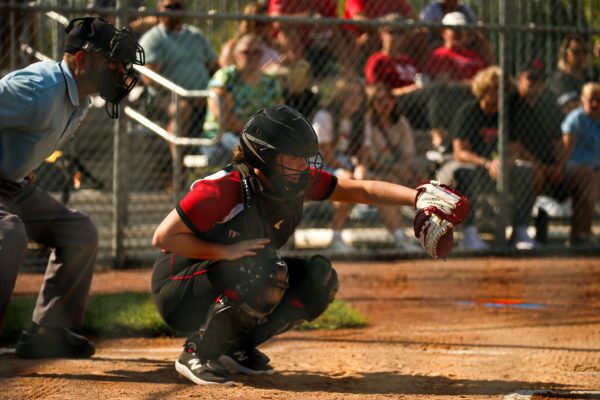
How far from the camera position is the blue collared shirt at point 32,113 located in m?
4.63

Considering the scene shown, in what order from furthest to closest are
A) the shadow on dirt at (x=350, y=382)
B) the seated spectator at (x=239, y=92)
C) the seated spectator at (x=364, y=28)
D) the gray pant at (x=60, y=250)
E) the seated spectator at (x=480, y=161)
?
1. the seated spectator at (x=364, y=28)
2. the seated spectator at (x=480, y=161)
3. the seated spectator at (x=239, y=92)
4. the gray pant at (x=60, y=250)
5. the shadow on dirt at (x=350, y=382)

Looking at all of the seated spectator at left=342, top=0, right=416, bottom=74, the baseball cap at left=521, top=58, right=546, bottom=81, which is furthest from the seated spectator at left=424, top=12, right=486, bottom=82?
the baseball cap at left=521, top=58, right=546, bottom=81

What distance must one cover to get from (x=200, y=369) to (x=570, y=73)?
7.35 m

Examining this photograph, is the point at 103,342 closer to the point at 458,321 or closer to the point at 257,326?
the point at 257,326

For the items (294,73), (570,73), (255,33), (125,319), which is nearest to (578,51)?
(570,73)

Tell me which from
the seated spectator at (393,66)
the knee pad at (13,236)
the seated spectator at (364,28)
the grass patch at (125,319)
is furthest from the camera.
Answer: the seated spectator at (393,66)

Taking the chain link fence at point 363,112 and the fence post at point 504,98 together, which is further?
the fence post at point 504,98

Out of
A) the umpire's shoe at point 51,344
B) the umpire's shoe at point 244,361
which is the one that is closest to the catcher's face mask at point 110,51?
the umpire's shoe at point 51,344

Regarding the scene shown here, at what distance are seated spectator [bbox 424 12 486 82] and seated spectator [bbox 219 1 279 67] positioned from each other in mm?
1778

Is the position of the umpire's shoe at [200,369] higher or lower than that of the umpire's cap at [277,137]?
lower

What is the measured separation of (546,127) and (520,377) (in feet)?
18.4

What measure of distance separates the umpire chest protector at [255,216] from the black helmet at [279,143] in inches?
3.5

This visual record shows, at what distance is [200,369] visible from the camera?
471 centimetres

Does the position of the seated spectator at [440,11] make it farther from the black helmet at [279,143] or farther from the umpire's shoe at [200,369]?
the umpire's shoe at [200,369]
